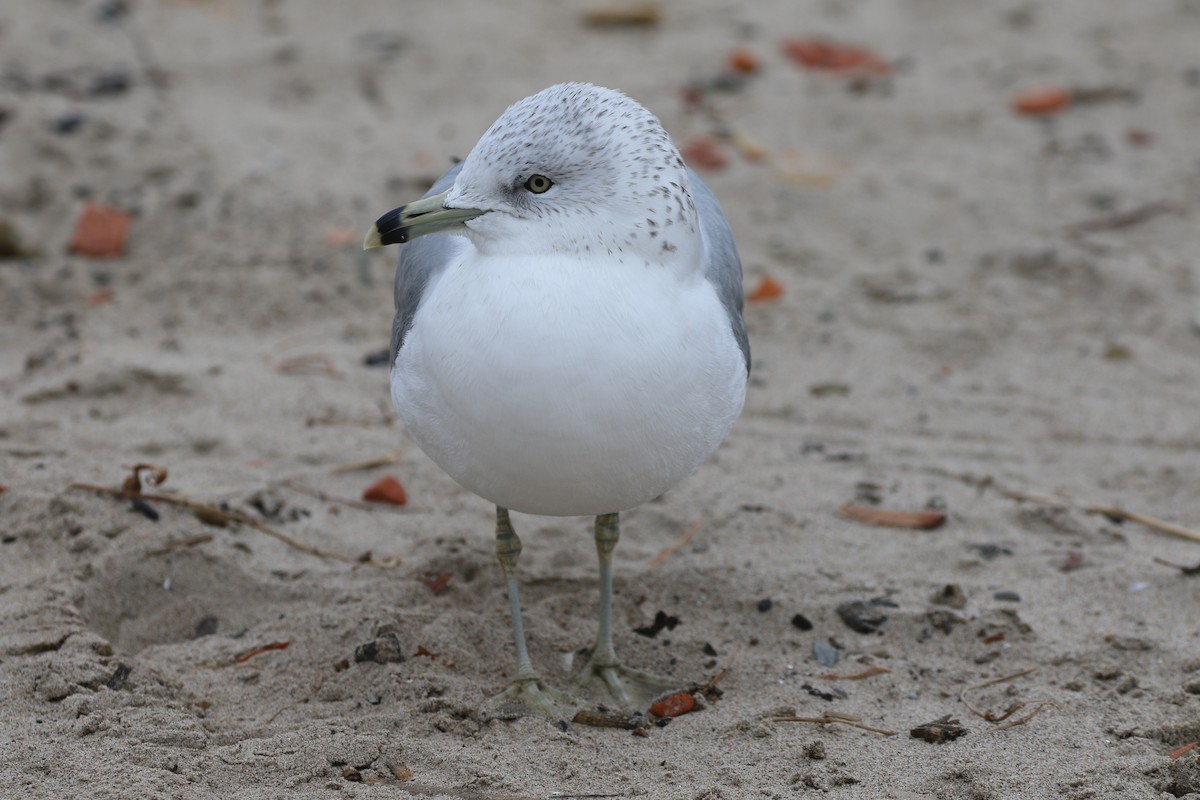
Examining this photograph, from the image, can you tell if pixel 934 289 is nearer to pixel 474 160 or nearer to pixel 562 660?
pixel 562 660

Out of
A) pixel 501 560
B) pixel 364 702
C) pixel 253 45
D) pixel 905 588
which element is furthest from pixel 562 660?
pixel 253 45

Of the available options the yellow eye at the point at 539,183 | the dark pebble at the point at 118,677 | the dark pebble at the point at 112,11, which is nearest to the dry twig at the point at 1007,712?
the yellow eye at the point at 539,183

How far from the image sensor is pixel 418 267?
393cm

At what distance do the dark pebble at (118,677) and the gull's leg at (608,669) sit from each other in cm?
131

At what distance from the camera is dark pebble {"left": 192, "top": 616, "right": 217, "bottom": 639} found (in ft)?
13.6

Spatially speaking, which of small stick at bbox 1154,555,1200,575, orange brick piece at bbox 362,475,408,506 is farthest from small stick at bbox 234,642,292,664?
small stick at bbox 1154,555,1200,575

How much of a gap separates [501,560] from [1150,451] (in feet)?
9.14

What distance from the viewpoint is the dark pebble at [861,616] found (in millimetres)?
4262

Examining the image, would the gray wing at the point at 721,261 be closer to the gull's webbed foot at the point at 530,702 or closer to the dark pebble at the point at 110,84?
the gull's webbed foot at the point at 530,702

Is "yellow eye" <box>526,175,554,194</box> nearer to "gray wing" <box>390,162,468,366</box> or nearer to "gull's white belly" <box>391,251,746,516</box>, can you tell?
"gull's white belly" <box>391,251,746,516</box>

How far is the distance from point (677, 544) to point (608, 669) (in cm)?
82

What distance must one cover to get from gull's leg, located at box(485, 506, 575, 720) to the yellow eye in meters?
1.12

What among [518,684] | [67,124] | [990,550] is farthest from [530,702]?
[67,124]

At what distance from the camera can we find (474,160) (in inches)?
133
